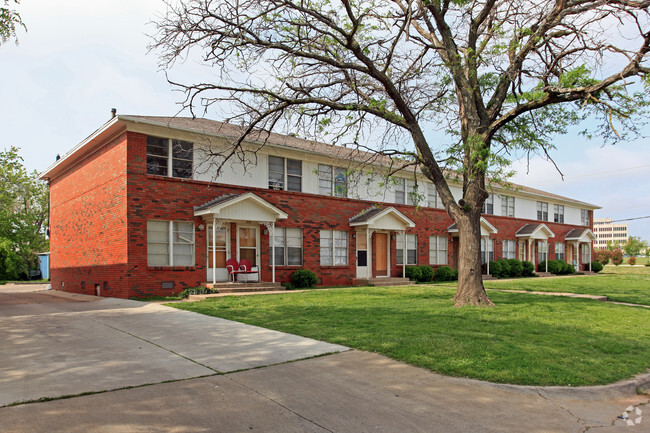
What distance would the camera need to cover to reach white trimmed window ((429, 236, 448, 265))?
27000 mm

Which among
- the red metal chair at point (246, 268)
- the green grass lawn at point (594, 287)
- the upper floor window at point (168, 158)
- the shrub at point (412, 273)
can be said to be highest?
the upper floor window at point (168, 158)

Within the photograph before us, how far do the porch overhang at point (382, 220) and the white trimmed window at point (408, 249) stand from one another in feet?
4.57

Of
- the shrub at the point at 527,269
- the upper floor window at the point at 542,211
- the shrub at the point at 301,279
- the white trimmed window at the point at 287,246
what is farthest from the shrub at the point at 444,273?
the upper floor window at the point at 542,211

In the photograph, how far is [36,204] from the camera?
39.3 metres

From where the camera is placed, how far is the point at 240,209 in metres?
17.4

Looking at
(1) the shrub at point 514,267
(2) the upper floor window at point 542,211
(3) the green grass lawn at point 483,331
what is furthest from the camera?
(2) the upper floor window at point 542,211

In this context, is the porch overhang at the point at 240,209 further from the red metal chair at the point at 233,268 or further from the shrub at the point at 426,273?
the shrub at the point at 426,273

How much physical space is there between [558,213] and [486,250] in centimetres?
1227

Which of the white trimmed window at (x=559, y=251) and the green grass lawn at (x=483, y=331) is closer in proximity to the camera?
the green grass lawn at (x=483, y=331)

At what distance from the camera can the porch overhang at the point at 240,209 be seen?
16530 mm

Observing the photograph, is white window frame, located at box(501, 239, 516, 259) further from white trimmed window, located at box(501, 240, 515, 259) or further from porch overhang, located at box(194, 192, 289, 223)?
porch overhang, located at box(194, 192, 289, 223)

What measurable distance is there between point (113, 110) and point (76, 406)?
1654cm

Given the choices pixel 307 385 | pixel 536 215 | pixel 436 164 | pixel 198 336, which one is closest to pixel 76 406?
pixel 307 385

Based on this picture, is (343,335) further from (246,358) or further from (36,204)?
(36,204)
